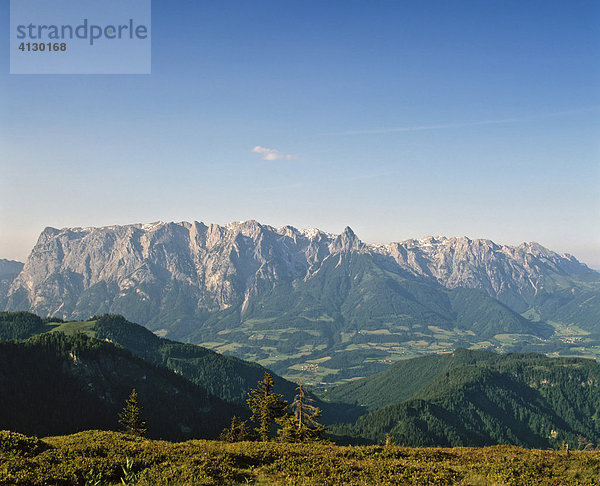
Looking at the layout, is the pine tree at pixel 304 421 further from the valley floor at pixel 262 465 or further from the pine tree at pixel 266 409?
the valley floor at pixel 262 465

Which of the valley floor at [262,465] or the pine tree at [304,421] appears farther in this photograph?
the pine tree at [304,421]

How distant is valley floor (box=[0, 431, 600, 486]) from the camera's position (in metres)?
22.5

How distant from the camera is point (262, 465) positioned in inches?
1107

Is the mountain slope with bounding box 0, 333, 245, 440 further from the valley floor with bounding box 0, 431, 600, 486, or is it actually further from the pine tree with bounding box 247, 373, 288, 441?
the valley floor with bounding box 0, 431, 600, 486

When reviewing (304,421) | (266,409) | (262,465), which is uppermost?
(262,465)

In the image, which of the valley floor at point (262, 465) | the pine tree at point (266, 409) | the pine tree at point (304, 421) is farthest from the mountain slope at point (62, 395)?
the valley floor at point (262, 465)

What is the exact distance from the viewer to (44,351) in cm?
19375

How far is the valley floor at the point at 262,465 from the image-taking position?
2250 centimetres

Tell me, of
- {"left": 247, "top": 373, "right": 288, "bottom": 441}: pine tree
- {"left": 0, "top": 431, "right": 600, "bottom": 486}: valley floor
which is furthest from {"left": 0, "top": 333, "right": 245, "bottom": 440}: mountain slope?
{"left": 0, "top": 431, "right": 600, "bottom": 486}: valley floor

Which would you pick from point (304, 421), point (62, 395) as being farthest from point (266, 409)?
point (62, 395)

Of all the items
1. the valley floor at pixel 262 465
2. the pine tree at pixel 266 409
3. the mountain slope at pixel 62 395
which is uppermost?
the valley floor at pixel 262 465

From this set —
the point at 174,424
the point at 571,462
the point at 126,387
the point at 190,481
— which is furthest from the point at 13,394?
the point at 571,462

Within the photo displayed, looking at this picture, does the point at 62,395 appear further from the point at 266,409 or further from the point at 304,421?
the point at 304,421

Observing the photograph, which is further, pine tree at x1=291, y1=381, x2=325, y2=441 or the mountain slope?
the mountain slope
